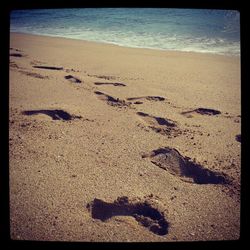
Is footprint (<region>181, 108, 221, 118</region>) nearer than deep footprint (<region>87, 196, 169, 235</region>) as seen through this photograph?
No

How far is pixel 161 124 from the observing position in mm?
2701

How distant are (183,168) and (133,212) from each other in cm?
61

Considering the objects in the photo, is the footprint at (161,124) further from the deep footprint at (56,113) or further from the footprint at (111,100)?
the deep footprint at (56,113)

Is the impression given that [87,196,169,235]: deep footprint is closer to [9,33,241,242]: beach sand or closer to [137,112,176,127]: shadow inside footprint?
→ [9,33,241,242]: beach sand

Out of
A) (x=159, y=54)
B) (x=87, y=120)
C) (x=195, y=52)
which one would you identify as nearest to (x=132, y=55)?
(x=159, y=54)

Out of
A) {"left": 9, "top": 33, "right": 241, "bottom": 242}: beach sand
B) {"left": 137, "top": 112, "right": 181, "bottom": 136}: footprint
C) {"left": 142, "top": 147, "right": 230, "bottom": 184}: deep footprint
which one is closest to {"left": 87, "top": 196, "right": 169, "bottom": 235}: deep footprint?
{"left": 9, "top": 33, "right": 241, "bottom": 242}: beach sand

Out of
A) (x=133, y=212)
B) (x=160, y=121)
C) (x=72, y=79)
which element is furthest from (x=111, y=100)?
(x=133, y=212)

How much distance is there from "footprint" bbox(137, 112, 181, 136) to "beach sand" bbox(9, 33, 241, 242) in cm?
1

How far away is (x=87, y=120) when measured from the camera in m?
2.64

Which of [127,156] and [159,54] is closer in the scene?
[127,156]

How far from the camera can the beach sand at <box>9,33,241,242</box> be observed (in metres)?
1.57
